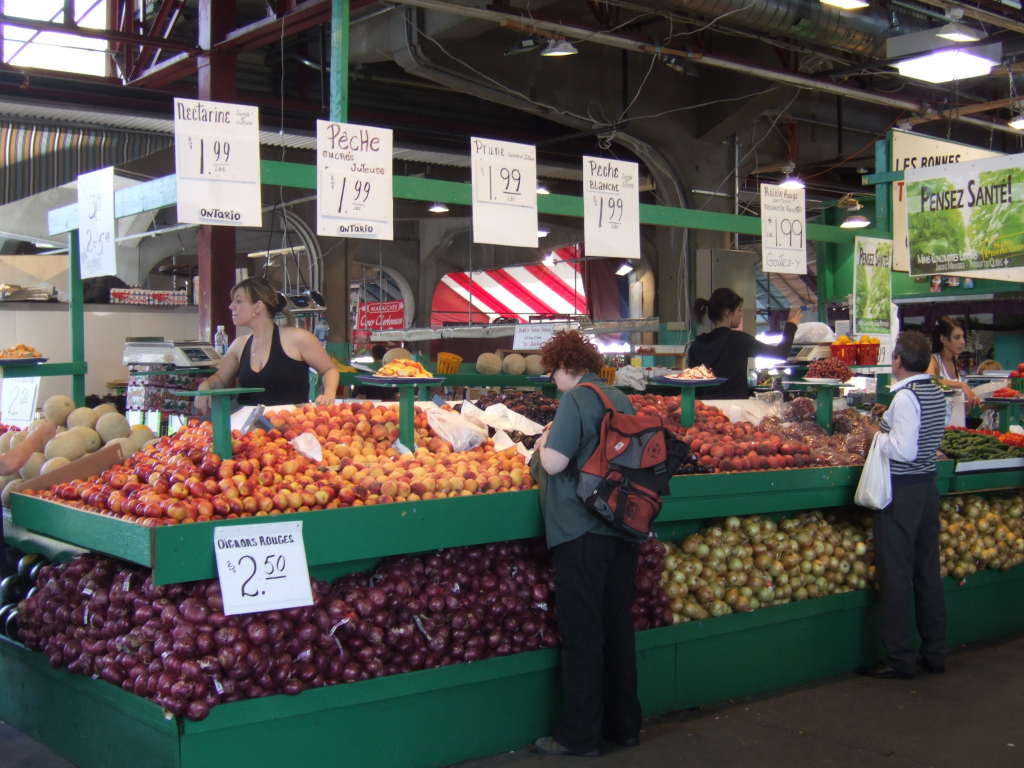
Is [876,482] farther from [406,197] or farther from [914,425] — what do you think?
[406,197]

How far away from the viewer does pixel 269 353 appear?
542 cm

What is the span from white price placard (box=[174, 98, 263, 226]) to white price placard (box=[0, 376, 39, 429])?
8.10 feet

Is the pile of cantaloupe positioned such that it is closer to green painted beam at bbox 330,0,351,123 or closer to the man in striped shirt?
green painted beam at bbox 330,0,351,123

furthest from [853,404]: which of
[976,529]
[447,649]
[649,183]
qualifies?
[649,183]

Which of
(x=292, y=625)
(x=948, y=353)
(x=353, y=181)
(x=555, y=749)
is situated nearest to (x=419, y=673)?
(x=292, y=625)

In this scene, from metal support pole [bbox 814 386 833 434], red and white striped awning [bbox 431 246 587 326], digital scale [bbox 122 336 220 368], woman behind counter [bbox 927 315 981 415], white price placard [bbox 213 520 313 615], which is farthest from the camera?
red and white striped awning [bbox 431 246 587 326]

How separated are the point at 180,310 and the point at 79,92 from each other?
2.39 m

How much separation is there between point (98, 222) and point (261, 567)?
7.56ft

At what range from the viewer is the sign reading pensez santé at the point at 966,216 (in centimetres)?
691


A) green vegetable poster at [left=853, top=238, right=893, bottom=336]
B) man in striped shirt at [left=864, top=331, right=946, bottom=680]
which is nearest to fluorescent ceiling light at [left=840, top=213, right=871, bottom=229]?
green vegetable poster at [left=853, top=238, right=893, bottom=336]

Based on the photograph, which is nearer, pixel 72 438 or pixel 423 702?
pixel 423 702

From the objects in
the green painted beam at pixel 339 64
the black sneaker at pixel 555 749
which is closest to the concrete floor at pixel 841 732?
the black sneaker at pixel 555 749

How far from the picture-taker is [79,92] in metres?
9.82

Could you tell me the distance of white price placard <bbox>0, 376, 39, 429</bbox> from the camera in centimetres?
621
